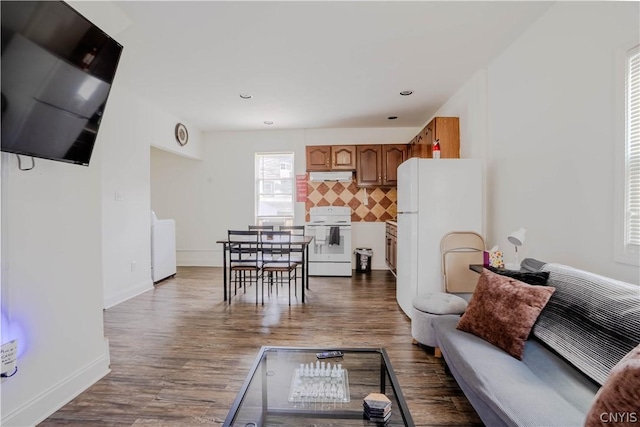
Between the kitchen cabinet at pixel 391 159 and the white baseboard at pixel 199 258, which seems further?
the white baseboard at pixel 199 258

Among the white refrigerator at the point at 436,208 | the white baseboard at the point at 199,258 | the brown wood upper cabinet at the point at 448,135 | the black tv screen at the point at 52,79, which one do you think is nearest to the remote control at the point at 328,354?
the white refrigerator at the point at 436,208

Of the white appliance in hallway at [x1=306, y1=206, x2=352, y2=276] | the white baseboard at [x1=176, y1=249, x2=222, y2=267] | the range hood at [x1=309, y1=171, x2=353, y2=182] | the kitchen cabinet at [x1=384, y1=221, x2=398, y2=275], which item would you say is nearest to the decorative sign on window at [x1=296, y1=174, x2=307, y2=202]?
the range hood at [x1=309, y1=171, x2=353, y2=182]

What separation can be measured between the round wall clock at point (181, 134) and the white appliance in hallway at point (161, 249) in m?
1.37

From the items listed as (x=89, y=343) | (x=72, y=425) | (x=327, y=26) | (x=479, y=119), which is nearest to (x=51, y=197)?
(x=89, y=343)

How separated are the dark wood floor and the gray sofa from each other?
1.46 feet

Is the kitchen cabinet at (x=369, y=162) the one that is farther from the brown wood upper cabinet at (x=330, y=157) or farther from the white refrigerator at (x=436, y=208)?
the white refrigerator at (x=436, y=208)

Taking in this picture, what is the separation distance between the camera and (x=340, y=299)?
362 cm

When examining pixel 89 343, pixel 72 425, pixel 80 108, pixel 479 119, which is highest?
pixel 479 119

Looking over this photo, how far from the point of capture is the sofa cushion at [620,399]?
2.57ft

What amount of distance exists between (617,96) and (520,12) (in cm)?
104

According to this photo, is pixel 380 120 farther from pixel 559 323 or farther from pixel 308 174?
pixel 559 323

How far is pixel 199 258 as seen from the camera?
5.61m

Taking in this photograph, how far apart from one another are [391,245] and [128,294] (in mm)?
3994

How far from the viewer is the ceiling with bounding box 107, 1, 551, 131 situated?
208 centimetres
